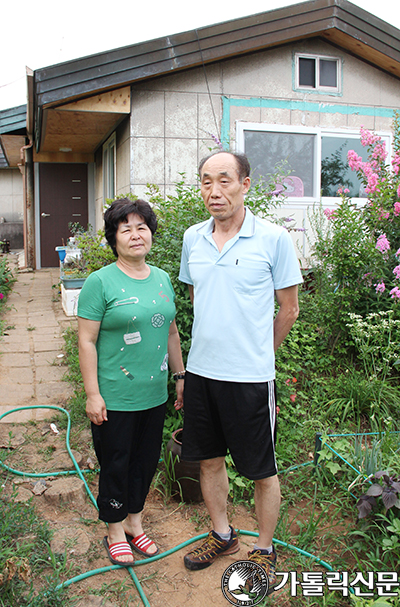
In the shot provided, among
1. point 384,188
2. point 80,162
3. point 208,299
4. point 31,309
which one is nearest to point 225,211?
point 208,299

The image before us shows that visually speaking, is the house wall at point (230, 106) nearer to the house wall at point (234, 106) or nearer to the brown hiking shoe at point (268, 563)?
the house wall at point (234, 106)

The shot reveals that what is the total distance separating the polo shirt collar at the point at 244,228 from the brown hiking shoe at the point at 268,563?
1.44 meters

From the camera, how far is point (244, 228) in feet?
7.19

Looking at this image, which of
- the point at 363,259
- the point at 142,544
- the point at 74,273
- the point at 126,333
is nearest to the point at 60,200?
the point at 74,273

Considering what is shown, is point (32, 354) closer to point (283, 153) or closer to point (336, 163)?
point (283, 153)

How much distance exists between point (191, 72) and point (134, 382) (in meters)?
5.07

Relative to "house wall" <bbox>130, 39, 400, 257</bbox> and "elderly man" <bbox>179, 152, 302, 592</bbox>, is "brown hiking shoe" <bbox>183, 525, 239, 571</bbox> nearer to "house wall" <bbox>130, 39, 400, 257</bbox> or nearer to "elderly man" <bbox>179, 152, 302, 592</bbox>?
"elderly man" <bbox>179, 152, 302, 592</bbox>

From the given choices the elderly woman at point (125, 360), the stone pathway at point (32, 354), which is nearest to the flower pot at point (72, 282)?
the stone pathway at point (32, 354)

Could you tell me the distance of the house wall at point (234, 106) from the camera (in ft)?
19.9

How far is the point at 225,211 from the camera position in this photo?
219 cm

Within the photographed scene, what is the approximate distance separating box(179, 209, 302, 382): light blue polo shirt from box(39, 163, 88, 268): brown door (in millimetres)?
8999

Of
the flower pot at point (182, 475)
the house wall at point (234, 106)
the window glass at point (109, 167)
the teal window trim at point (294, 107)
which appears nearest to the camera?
the flower pot at point (182, 475)

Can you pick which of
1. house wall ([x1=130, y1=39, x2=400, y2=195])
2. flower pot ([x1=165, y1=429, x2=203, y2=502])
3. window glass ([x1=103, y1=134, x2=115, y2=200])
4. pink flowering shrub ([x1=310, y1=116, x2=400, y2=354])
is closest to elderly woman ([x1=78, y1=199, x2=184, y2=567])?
flower pot ([x1=165, y1=429, x2=203, y2=502])

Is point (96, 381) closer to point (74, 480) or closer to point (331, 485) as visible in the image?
point (74, 480)
